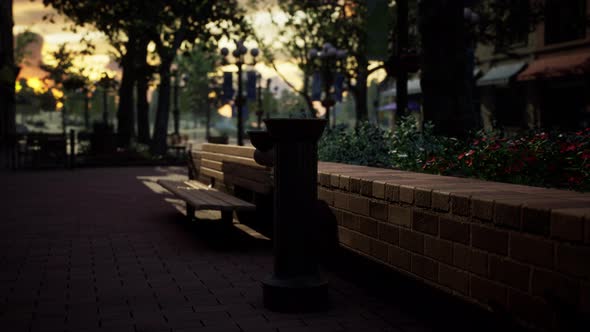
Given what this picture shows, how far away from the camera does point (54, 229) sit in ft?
32.0

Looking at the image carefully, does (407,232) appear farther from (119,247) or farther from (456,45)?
(456,45)

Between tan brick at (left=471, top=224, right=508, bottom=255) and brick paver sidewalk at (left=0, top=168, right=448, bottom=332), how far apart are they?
3.47ft

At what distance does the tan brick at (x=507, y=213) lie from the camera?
360 centimetres

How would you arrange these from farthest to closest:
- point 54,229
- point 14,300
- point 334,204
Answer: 1. point 54,229
2. point 334,204
3. point 14,300

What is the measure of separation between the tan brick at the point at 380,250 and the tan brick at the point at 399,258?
7 centimetres

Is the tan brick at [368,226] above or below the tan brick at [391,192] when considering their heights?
below

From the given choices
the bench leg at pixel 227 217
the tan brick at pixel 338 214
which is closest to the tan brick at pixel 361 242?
the tan brick at pixel 338 214

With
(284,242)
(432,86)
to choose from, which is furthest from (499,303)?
(432,86)

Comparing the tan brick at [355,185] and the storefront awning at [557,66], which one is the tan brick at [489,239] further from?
the storefront awning at [557,66]

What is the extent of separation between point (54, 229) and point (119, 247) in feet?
6.45

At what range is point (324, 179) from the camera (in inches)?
256

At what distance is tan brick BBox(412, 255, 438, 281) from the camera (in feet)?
14.9

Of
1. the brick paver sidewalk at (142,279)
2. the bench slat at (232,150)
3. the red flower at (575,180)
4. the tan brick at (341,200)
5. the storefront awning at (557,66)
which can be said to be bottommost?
the brick paver sidewalk at (142,279)

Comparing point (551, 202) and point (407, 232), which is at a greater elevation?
point (551, 202)
